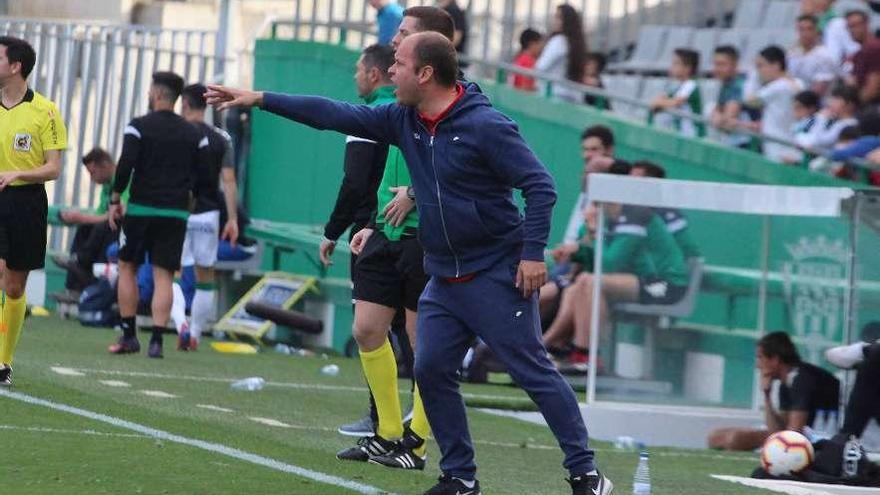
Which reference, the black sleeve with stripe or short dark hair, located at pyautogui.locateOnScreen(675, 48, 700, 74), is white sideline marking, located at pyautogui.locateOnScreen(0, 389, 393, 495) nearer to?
the black sleeve with stripe

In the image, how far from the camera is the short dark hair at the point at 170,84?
609 inches

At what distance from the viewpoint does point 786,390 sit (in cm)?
1317

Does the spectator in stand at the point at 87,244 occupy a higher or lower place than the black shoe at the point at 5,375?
higher

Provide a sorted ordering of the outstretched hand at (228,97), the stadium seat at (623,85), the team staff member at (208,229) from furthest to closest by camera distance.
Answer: the stadium seat at (623,85), the team staff member at (208,229), the outstretched hand at (228,97)

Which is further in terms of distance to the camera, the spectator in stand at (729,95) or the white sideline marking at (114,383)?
the spectator in stand at (729,95)

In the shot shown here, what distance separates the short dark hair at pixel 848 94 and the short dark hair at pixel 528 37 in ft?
13.1

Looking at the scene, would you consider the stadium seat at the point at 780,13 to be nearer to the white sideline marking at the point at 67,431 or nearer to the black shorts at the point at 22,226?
the black shorts at the point at 22,226

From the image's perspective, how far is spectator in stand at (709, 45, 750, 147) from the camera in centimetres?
1802

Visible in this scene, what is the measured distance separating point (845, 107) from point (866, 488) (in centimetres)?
664

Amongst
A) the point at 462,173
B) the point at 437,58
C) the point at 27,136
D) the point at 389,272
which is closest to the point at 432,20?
the point at 389,272

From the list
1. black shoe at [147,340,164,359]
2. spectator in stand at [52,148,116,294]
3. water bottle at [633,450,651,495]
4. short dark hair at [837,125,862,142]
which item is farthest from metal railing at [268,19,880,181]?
water bottle at [633,450,651,495]

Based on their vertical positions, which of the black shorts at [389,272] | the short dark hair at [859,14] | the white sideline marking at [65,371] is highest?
the short dark hair at [859,14]

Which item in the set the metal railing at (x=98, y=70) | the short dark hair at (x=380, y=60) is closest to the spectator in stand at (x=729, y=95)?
the metal railing at (x=98, y=70)

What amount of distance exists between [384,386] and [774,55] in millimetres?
8401
